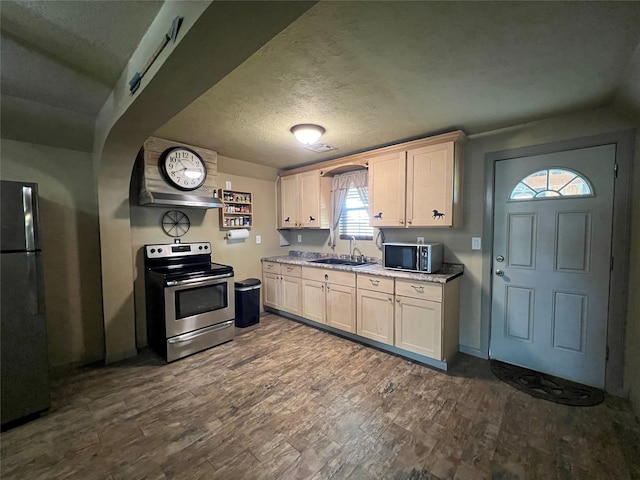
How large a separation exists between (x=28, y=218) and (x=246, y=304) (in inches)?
93.5

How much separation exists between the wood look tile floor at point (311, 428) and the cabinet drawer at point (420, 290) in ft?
2.37

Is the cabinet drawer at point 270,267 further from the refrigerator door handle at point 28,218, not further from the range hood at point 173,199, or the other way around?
the refrigerator door handle at point 28,218

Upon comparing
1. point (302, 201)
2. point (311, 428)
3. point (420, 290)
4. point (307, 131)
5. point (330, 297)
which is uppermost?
point (307, 131)

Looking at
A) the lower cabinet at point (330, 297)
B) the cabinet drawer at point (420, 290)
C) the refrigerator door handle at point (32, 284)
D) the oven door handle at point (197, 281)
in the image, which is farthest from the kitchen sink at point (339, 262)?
the refrigerator door handle at point (32, 284)

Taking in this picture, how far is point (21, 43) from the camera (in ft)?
4.96

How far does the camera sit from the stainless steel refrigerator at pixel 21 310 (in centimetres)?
186

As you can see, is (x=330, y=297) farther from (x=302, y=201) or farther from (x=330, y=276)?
(x=302, y=201)

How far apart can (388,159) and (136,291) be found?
333 centimetres

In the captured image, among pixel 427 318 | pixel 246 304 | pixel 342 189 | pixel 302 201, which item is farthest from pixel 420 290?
pixel 246 304

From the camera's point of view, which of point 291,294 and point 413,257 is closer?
point 413,257

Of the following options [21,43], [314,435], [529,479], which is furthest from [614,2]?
[21,43]

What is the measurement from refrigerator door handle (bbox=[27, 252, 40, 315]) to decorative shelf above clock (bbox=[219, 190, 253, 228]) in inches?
78.8

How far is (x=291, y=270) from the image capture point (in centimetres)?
394

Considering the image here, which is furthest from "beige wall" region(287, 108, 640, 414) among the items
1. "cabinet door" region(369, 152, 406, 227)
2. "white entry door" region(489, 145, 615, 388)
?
"cabinet door" region(369, 152, 406, 227)
